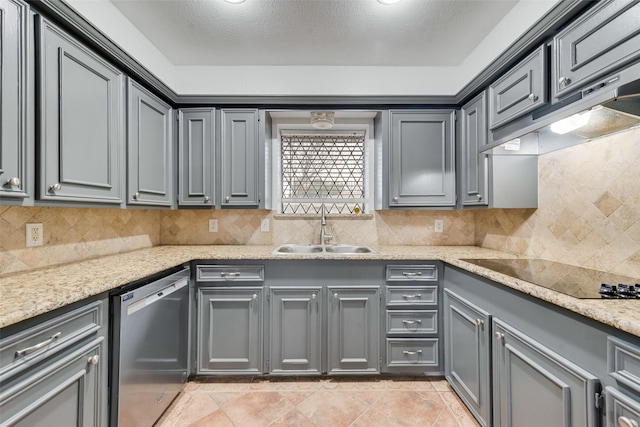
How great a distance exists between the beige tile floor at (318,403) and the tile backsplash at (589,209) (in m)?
1.16

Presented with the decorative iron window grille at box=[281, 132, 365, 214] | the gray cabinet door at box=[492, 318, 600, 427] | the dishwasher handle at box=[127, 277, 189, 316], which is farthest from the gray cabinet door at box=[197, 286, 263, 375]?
the gray cabinet door at box=[492, 318, 600, 427]

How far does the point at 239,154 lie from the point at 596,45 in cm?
213

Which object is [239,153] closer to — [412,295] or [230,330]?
[230,330]

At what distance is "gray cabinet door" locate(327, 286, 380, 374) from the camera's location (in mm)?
1993

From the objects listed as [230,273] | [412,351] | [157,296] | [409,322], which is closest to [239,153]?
[230,273]

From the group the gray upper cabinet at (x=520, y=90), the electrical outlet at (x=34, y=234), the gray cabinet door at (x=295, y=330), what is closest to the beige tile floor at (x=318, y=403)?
the gray cabinet door at (x=295, y=330)

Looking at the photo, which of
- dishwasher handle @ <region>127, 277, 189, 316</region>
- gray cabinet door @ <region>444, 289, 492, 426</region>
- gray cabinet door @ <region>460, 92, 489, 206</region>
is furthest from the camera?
gray cabinet door @ <region>460, 92, 489, 206</region>

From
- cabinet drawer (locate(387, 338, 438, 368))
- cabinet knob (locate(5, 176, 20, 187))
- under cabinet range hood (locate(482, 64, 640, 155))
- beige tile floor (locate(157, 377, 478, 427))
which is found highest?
under cabinet range hood (locate(482, 64, 640, 155))

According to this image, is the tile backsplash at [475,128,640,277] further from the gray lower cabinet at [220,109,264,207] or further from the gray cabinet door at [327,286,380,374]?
the gray lower cabinet at [220,109,264,207]

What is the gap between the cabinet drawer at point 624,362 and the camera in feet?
2.61

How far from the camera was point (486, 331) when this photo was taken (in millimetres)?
1474

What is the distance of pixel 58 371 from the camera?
1001 mm

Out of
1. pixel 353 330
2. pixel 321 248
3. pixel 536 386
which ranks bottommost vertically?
pixel 353 330

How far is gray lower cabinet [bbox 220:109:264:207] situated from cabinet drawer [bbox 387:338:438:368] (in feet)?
5.23
